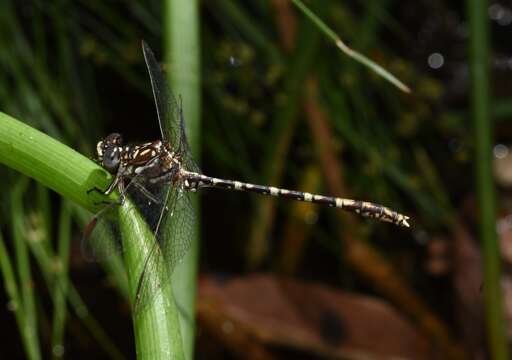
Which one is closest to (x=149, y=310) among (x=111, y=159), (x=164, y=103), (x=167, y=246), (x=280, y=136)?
(x=167, y=246)

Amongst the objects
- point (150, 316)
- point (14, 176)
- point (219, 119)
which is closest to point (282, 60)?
point (219, 119)

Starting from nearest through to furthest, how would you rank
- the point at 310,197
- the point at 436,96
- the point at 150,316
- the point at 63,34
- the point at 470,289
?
the point at 150,316 < the point at 310,197 < the point at 63,34 < the point at 470,289 < the point at 436,96

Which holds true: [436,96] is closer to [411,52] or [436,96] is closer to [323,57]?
[411,52]

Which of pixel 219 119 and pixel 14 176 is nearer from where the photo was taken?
pixel 14 176

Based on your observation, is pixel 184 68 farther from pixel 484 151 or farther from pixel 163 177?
pixel 484 151

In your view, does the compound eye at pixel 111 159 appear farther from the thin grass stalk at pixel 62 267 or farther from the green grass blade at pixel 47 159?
the thin grass stalk at pixel 62 267

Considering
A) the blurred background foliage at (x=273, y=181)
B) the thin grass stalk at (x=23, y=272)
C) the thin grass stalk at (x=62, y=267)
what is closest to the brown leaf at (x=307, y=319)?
the blurred background foliage at (x=273, y=181)

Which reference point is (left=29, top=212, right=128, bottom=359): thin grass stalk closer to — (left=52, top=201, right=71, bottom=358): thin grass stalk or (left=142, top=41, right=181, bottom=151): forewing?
(left=52, top=201, right=71, bottom=358): thin grass stalk

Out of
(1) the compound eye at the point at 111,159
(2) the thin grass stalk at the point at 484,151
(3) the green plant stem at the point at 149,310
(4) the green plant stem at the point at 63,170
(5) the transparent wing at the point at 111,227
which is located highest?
(2) the thin grass stalk at the point at 484,151
